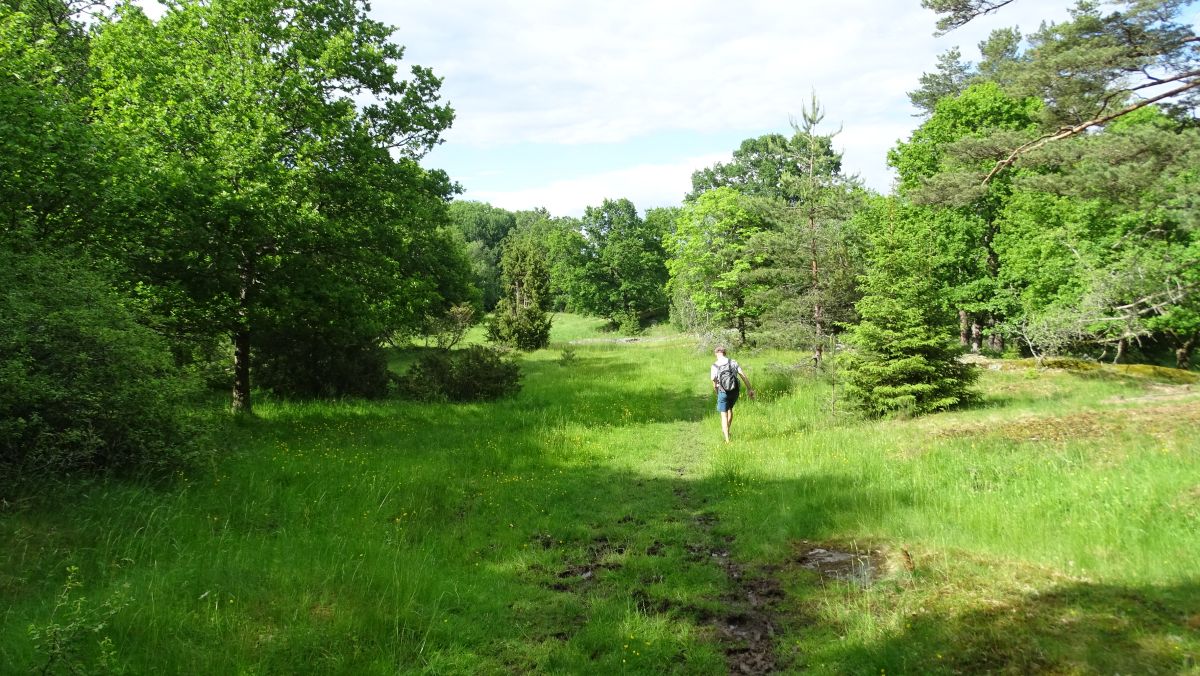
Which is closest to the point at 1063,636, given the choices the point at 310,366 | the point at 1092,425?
the point at 1092,425

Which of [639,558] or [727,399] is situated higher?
[727,399]

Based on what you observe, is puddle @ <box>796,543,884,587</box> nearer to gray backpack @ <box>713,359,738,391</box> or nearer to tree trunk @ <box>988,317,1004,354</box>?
gray backpack @ <box>713,359,738,391</box>

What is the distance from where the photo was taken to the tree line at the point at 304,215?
23.6 feet

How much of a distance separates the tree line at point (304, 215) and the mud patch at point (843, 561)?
6.91 meters

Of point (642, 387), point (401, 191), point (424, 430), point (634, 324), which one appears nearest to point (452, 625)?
point (424, 430)

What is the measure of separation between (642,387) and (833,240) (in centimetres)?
756

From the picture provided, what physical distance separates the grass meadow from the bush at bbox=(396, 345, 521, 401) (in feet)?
19.6

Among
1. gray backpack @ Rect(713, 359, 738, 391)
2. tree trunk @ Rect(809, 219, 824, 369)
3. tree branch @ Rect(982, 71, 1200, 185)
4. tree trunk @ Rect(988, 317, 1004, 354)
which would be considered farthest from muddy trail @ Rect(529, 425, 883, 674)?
tree trunk @ Rect(988, 317, 1004, 354)

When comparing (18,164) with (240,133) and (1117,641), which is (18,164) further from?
(1117,641)

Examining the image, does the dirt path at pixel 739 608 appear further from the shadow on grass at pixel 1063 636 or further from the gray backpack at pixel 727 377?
the gray backpack at pixel 727 377

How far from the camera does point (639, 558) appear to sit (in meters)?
6.49

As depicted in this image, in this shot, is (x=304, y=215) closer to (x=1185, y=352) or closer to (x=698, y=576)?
(x=698, y=576)

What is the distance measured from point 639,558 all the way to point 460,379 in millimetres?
11757

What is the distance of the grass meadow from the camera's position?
13.7ft
